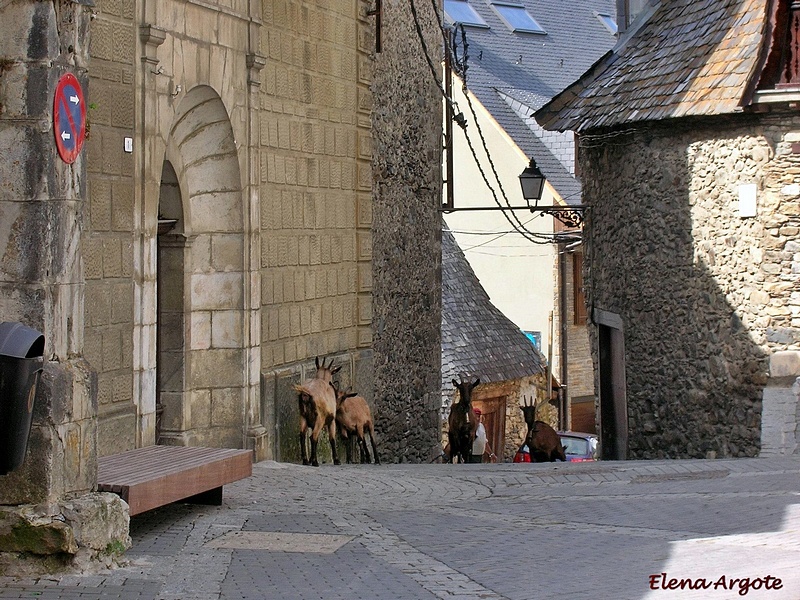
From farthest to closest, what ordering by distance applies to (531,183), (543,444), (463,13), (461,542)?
(463,13)
(531,183)
(543,444)
(461,542)

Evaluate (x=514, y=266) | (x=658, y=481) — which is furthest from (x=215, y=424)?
(x=514, y=266)

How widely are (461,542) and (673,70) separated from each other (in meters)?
8.62

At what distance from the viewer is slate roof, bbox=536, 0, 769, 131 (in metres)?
14.0

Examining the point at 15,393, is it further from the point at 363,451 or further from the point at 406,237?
the point at 406,237

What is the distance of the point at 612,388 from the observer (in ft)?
58.9

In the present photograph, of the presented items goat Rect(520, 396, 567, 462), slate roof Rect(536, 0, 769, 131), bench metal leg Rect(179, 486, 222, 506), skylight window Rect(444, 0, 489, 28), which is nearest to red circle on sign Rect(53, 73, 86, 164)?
bench metal leg Rect(179, 486, 222, 506)

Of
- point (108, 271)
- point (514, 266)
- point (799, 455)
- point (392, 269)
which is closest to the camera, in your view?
point (108, 271)

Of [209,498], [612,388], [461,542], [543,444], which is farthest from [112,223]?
[612,388]

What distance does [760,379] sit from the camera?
44.9 feet

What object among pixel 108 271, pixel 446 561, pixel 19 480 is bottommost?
pixel 446 561

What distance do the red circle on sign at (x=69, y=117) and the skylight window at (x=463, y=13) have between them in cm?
2704

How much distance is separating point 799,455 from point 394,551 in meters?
6.62

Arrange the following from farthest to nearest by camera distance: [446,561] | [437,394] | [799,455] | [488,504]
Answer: [437,394] < [799,455] < [488,504] < [446,561]

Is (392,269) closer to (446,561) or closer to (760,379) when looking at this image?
(760,379)
